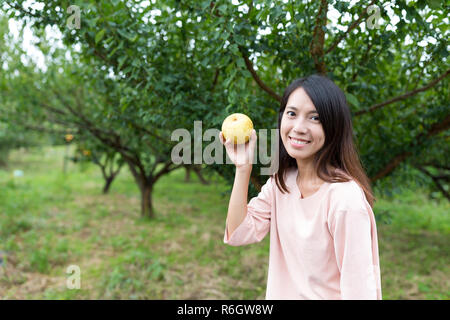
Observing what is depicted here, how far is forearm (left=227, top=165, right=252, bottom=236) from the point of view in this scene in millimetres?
1161

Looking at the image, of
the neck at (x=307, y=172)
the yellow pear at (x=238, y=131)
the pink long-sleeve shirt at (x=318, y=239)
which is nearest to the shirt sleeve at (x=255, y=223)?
the pink long-sleeve shirt at (x=318, y=239)

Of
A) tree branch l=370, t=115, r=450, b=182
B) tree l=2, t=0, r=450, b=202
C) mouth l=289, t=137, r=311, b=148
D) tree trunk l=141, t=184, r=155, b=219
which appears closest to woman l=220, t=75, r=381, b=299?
mouth l=289, t=137, r=311, b=148

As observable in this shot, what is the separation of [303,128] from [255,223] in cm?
37

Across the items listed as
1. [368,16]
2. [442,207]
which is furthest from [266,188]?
[442,207]

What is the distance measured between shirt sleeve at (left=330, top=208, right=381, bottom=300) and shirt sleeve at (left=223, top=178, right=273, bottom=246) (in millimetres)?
326

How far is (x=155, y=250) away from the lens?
5.48 m

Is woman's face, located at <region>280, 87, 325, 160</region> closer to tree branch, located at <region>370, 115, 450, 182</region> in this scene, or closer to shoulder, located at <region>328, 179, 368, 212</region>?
shoulder, located at <region>328, 179, 368, 212</region>

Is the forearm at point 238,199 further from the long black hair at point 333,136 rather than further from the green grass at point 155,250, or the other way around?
the green grass at point 155,250

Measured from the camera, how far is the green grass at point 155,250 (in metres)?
4.12

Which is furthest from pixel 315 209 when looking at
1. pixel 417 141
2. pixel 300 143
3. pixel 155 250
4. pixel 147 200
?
pixel 147 200

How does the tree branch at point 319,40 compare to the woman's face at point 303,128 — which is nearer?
the woman's face at point 303,128

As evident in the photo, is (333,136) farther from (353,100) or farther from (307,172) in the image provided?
(353,100)
